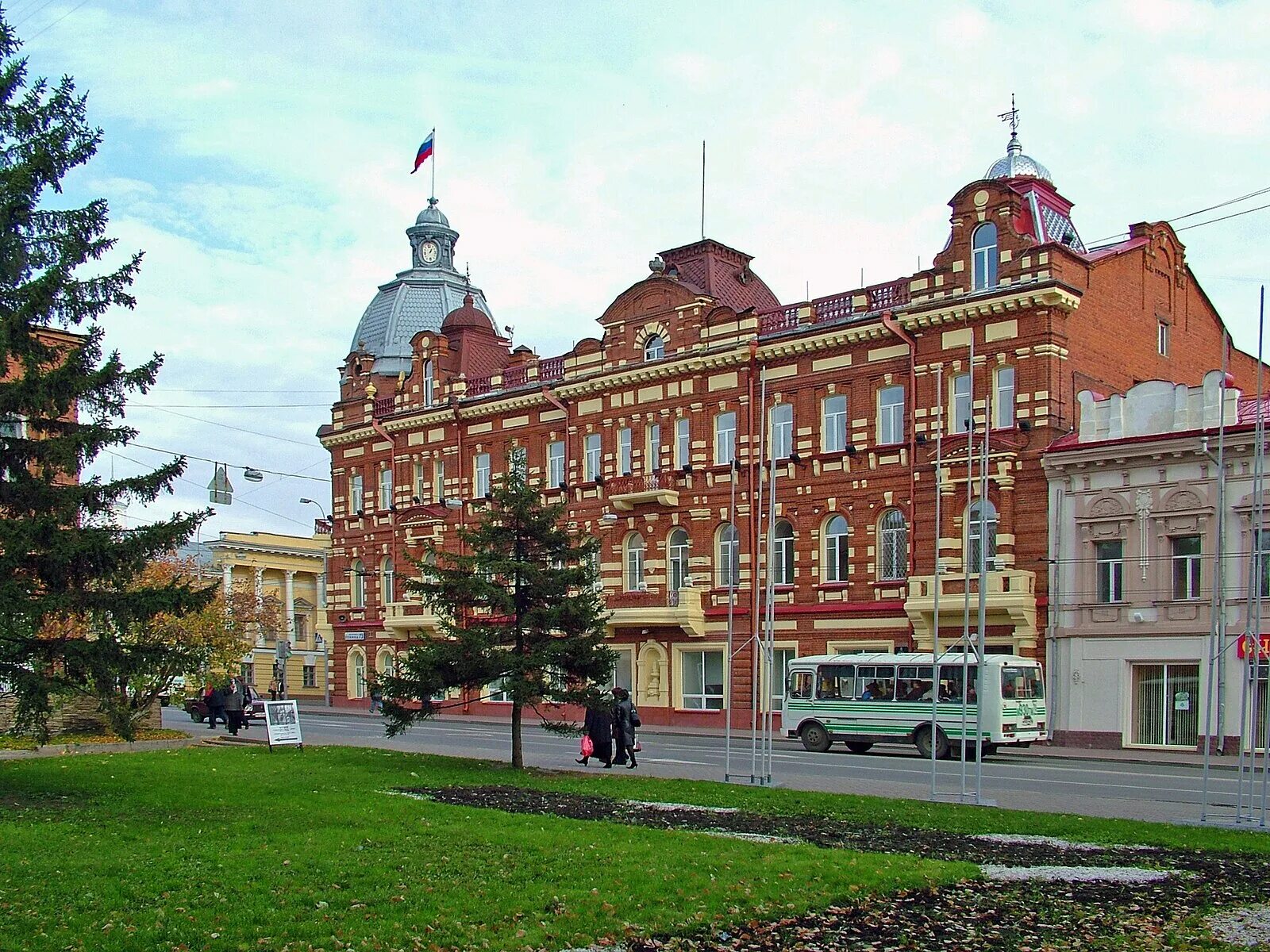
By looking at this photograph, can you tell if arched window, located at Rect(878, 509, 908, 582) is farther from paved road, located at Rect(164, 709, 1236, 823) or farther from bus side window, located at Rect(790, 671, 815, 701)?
bus side window, located at Rect(790, 671, 815, 701)

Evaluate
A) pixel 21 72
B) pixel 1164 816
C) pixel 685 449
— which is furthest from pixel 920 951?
pixel 685 449

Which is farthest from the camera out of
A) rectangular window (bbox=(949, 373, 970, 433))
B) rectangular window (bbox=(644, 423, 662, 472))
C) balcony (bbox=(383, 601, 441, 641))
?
balcony (bbox=(383, 601, 441, 641))

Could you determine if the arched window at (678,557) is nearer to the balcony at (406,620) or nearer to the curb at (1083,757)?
the curb at (1083,757)

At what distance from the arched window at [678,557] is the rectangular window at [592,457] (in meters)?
4.80

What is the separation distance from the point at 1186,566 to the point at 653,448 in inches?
795

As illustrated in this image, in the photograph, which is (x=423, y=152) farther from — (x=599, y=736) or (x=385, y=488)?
(x=599, y=736)

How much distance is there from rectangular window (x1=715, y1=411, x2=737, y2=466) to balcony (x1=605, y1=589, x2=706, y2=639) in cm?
464

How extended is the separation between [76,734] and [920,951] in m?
25.1

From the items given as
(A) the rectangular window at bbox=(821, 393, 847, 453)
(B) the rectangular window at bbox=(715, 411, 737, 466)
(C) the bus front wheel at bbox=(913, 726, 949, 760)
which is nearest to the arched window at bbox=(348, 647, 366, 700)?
(B) the rectangular window at bbox=(715, 411, 737, 466)

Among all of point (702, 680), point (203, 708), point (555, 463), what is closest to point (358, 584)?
point (555, 463)

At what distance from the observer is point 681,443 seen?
49.9 m

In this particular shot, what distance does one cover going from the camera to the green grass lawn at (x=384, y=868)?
1039 centimetres

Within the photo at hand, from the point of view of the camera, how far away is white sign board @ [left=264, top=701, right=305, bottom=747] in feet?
101

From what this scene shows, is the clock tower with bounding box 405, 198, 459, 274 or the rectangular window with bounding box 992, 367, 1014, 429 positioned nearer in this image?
the rectangular window with bounding box 992, 367, 1014, 429
